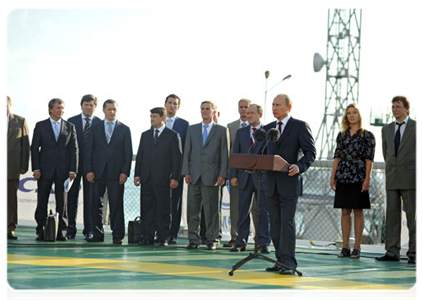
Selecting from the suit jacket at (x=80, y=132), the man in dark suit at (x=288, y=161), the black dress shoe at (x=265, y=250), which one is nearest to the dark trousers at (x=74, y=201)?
the suit jacket at (x=80, y=132)

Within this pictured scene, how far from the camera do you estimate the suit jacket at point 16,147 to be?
1022 centimetres

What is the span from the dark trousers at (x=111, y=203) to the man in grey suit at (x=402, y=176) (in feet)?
12.2

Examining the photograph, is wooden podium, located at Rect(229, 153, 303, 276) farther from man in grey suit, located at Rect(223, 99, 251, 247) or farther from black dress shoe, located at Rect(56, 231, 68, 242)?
black dress shoe, located at Rect(56, 231, 68, 242)

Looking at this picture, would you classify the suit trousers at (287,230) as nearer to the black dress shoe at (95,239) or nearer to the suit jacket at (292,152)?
the suit jacket at (292,152)

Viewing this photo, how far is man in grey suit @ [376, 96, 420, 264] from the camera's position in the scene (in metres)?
8.86

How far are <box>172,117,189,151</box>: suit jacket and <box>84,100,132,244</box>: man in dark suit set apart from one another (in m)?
0.72

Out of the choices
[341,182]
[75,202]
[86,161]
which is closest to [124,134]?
[86,161]

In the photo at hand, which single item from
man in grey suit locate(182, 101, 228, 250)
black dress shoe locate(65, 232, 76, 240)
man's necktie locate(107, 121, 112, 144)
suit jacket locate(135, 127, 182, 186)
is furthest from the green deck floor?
man's necktie locate(107, 121, 112, 144)

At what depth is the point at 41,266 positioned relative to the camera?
7020 mm

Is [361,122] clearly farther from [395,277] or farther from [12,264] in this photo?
[12,264]

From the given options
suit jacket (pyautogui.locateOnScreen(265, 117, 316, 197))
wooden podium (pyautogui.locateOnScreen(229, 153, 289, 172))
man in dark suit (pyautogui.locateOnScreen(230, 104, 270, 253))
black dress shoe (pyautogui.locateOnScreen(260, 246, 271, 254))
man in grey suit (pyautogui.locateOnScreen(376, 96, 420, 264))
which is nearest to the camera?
wooden podium (pyautogui.locateOnScreen(229, 153, 289, 172))

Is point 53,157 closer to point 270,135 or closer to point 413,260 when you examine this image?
point 270,135

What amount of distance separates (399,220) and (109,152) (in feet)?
13.7

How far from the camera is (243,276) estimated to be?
672 cm
